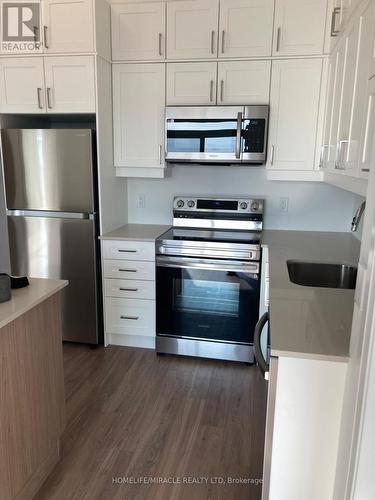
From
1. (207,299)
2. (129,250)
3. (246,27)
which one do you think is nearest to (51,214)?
(129,250)

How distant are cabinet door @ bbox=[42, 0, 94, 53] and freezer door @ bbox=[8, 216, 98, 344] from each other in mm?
1249

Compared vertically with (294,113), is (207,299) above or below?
below

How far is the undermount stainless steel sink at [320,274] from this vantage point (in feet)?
7.68

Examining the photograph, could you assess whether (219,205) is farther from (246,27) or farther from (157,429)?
(157,429)

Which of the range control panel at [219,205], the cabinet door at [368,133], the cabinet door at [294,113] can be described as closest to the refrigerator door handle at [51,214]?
the range control panel at [219,205]

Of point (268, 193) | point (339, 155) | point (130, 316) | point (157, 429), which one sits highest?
point (339, 155)

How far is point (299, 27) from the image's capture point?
2742mm

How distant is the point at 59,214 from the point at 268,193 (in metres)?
1.70

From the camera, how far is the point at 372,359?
36.0 inches

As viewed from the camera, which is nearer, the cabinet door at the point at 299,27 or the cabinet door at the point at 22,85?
the cabinet door at the point at 299,27

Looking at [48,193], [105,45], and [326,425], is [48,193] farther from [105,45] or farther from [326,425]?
[326,425]

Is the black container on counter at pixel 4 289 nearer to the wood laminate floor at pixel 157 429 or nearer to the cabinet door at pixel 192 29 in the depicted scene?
the wood laminate floor at pixel 157 429

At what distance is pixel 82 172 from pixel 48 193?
330 millimetres

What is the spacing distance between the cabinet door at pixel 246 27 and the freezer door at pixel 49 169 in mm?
1216
